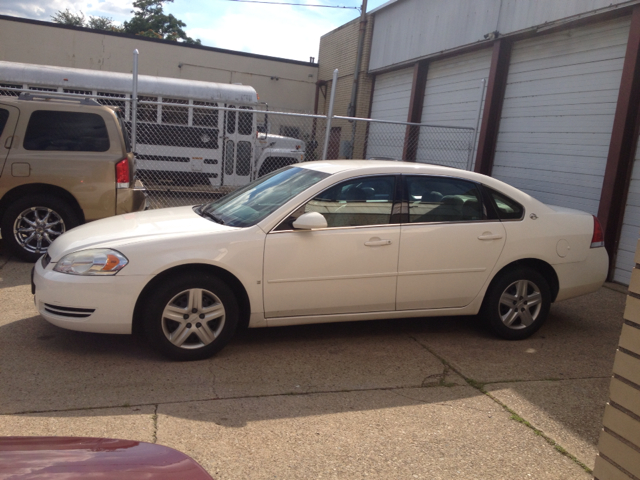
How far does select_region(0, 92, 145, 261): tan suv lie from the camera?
696cm

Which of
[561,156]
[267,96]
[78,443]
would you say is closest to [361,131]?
[267,96]

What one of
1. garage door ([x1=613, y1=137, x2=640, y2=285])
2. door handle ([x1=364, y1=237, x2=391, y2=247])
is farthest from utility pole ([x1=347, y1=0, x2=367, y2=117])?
door handle ([x1=364, y1=237, x2=391, y2=247])

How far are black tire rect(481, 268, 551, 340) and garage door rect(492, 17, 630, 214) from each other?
13.7ft

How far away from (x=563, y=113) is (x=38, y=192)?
26.1 feet

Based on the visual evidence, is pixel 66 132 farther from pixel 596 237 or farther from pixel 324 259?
pixel 596 237

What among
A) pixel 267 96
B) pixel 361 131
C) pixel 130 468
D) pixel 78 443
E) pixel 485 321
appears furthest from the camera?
pixel 267 96

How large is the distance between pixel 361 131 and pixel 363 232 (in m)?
12.6

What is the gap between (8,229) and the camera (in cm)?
698

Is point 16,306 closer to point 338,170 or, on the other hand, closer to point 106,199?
point 106,199

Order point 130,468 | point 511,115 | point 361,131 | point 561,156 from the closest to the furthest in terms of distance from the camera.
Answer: point 130,468 < point 561,156 < point 511,115 < point 361,131

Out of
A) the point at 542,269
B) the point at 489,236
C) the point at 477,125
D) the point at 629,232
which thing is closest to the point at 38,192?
the point at 489,236

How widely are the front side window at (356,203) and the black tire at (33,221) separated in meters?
3.86

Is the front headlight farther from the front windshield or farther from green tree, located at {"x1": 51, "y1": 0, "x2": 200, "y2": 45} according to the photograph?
green tree, located at {"x1": 51, "y1": 0, "x2": 200, "y2": 45}

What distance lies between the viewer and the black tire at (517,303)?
520cm
